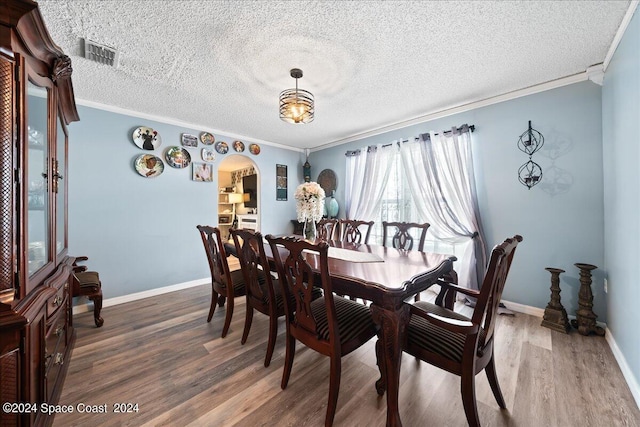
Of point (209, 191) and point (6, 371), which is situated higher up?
point (209, 191)

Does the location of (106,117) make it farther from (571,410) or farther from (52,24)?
(571,410)

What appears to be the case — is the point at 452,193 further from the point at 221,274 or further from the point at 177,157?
the point at 177,157

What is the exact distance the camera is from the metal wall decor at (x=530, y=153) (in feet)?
8.38

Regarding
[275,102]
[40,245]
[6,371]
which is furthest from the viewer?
[275,102]

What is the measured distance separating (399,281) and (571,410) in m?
1.24

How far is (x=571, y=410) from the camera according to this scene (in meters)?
1.39

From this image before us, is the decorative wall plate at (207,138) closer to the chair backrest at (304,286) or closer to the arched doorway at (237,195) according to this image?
the arched doorway at (237,195)

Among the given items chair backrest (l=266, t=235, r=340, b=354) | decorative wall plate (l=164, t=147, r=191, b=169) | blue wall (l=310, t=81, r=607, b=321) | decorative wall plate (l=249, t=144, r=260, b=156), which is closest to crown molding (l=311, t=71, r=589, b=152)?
blue wall (l=310, t=81, r=607, b=321)

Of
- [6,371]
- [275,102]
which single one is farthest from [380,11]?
[6,371]

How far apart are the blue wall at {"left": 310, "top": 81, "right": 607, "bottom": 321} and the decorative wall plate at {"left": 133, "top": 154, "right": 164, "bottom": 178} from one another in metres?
4.16

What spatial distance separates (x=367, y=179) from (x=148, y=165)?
3.23 meters

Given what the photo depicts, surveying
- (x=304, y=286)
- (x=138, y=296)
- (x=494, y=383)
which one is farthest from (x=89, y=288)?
(x=494, y=383)

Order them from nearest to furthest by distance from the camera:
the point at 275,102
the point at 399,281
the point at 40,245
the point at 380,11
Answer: the point at 40,245 < the point at 399,281 < the point at 380,11 < the point at 275,102

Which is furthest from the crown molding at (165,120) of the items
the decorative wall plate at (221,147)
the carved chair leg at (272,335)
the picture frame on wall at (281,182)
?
the carved chair leg at (272,335)
